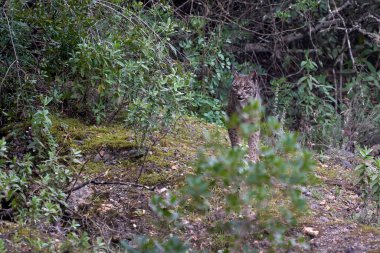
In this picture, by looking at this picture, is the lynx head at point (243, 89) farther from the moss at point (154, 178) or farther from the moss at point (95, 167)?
the moss at point (95, 167)

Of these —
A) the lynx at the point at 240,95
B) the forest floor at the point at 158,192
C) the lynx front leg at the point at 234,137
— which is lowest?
the forest floor at the point at 158,192

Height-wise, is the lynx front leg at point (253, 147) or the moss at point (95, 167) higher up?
the lynx front leg at point (253, 147)

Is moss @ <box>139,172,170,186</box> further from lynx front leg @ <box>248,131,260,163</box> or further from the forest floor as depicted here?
lynx front leg @ <box>248,131,260,163</box>

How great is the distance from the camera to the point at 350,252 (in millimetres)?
4531

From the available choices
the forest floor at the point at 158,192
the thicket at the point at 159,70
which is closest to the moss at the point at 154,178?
the forest floor at the point at 158,192

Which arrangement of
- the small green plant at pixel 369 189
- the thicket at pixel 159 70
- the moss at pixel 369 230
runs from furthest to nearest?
the thicket at pixel 159 70 < the small green plant at pixel 369 189 < the moss at pixel 369 230

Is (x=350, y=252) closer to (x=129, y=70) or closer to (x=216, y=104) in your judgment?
(x=129, y=70)

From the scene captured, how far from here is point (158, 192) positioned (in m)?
5.20

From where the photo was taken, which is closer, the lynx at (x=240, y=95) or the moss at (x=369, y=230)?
the moss at (x=369, y=230)

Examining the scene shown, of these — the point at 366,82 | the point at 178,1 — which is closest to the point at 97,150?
the point at 178,1

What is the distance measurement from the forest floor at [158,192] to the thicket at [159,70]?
189mm

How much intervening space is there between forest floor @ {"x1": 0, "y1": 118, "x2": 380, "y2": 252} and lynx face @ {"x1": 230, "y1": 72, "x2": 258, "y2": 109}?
524mm

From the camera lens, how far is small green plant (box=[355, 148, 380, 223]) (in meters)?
5.10

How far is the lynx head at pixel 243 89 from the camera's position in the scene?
5844 millimetres
